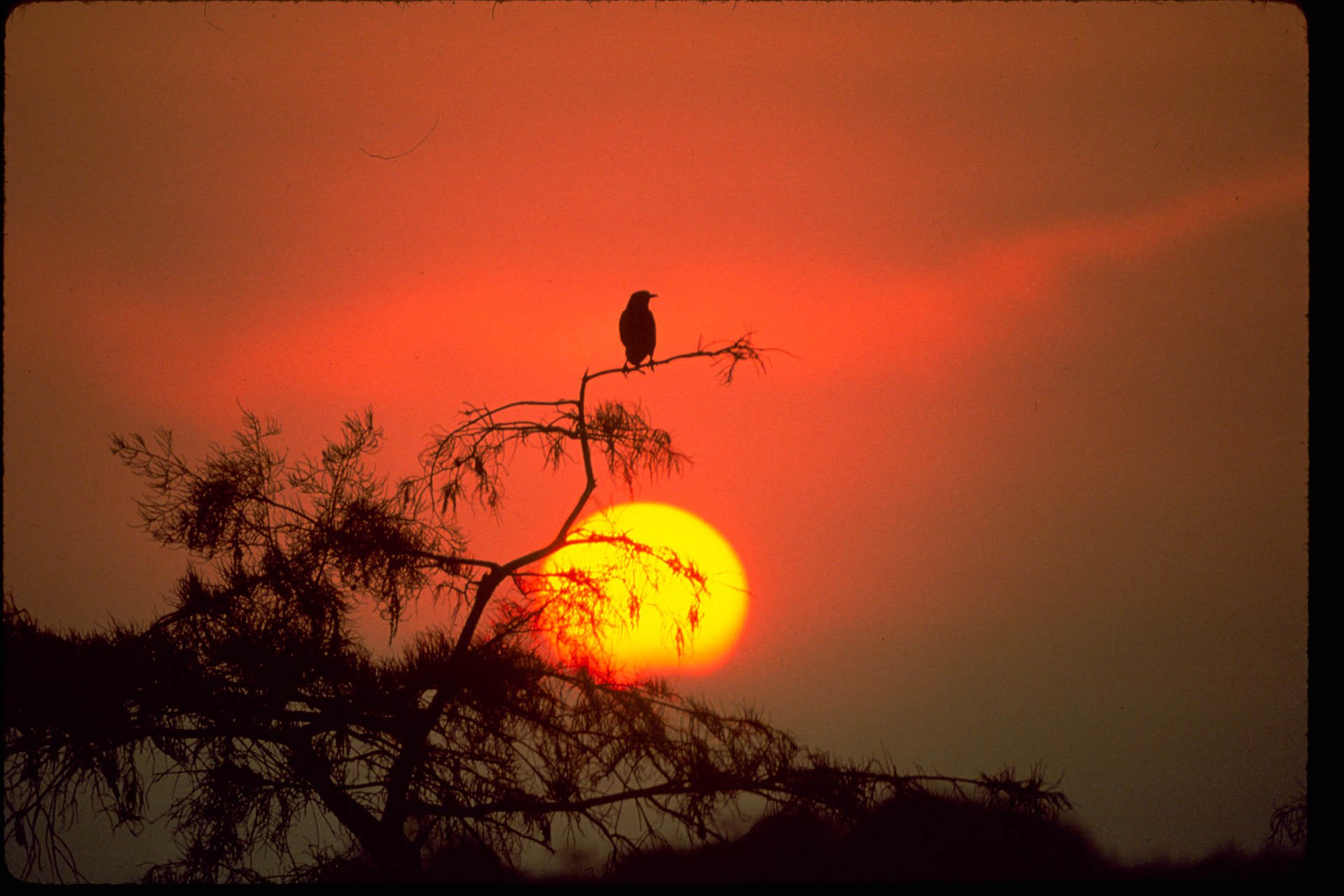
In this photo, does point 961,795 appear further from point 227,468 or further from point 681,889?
point 227,468

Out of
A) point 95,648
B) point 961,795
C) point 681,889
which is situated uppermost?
point 95,648

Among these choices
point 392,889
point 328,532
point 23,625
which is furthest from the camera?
point 328,532

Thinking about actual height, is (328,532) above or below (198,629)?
above

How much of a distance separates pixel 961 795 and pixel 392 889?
223 cm

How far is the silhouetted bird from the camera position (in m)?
7.20

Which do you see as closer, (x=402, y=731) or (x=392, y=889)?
(x=392, y=889)

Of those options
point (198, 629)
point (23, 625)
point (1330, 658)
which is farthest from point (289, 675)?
point (1330, 658)

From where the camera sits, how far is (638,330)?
7176 mm

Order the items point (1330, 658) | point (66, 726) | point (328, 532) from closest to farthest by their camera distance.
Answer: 1. point (1330, 658)
2. point (66, 726)
3. point (328, 532)

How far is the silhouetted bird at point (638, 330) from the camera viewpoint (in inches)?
283

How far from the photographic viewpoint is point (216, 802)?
3.84 meters

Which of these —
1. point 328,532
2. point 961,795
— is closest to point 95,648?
point 328,532

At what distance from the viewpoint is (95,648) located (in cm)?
380

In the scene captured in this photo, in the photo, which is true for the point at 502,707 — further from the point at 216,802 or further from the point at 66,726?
the point at 66,726
